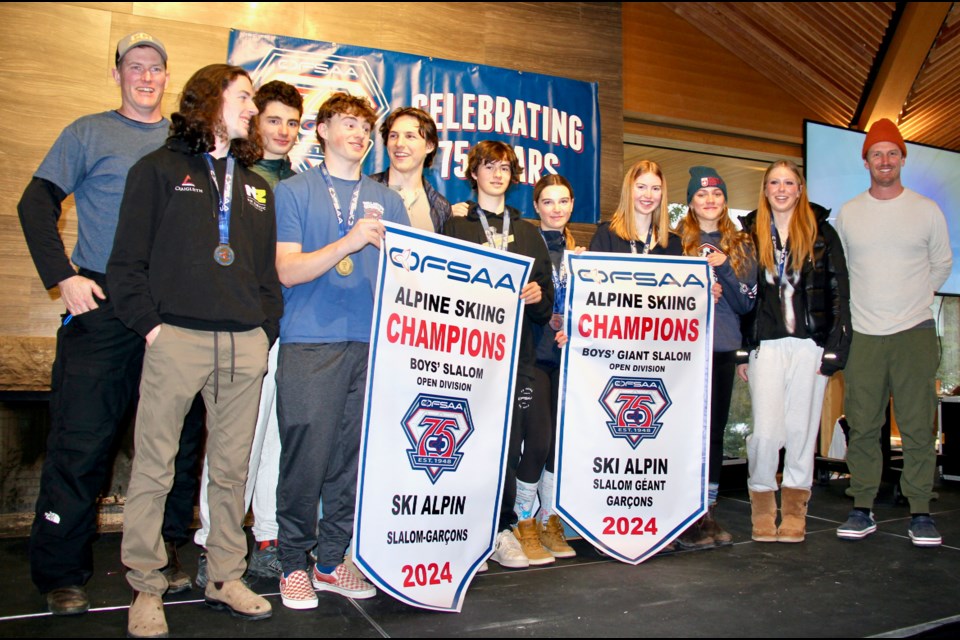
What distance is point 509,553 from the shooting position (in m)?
2.88

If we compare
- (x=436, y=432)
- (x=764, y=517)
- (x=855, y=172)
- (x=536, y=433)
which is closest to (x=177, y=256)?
(x=436, y=432)

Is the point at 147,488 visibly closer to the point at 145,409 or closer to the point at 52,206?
the point at 145,409

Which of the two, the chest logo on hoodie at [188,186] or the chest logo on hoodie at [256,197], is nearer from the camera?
the chest logo on hoodie at [188,186]

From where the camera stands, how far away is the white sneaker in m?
2.85

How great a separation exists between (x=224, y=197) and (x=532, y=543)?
1.82 metres

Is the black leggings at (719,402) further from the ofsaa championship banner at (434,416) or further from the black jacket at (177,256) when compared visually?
the black jacket at (177,256)

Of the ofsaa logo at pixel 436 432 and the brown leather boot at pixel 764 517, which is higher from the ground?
the ofsaa logo at pixel 436 432

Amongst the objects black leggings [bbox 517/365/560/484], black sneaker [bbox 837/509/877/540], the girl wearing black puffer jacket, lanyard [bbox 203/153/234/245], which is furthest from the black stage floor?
lanyard [bbox 203/153/234/245]

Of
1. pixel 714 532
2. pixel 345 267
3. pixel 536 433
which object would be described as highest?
pixel 345 267

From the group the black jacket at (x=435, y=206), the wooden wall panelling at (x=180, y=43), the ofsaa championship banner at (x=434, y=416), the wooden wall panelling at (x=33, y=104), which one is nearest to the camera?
the ofsaa championship banner at (x=434, y=416)

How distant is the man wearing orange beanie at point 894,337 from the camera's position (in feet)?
11.4

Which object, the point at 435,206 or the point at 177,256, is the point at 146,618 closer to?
the point at 177,256

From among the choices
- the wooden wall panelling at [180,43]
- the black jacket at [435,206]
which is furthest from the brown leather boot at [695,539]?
the wooden wall panelling at [180,43]

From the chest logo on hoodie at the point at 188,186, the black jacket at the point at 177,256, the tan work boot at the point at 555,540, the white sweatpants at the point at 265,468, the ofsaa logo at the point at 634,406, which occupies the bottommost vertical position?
the tan work boot at the point at 555,540
